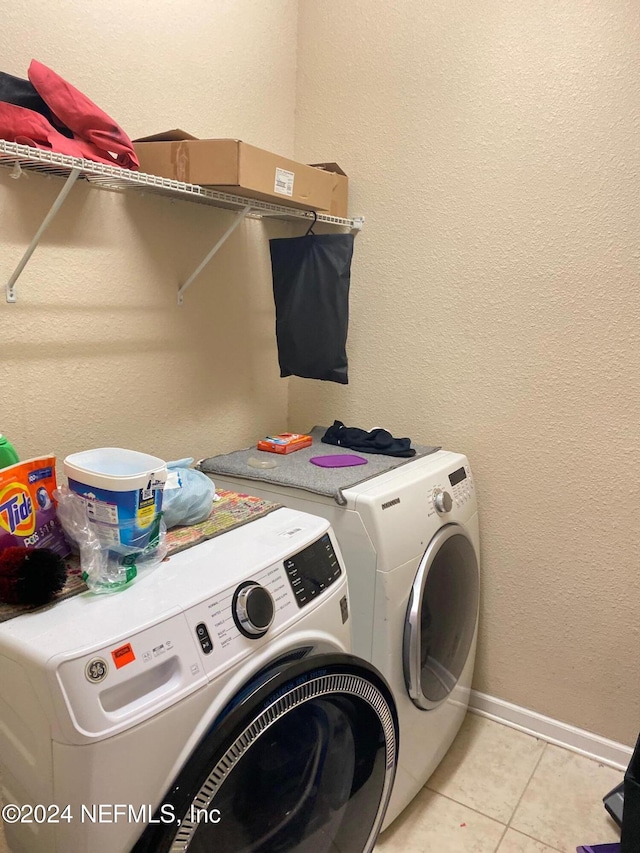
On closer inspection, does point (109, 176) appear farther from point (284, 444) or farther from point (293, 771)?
point (293, 771)

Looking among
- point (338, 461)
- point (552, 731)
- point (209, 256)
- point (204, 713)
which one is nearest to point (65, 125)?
point (209, 256)

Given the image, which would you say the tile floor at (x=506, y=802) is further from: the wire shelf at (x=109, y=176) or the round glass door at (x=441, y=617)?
the wire shelf at (x=109, y=176)

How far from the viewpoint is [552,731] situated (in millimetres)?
1829

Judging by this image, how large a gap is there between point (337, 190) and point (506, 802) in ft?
6.08

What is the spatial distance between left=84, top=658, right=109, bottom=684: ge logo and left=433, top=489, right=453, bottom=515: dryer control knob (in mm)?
969

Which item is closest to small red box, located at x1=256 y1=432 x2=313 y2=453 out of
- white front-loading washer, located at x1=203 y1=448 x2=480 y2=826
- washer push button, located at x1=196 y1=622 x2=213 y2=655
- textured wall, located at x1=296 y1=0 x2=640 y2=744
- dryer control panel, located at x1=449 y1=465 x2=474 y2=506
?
white front-loading washer, located at x1=203 y1=448 x2=480 y2=826

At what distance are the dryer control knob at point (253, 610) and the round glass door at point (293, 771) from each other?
0.07 meters

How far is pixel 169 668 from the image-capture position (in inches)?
31.1

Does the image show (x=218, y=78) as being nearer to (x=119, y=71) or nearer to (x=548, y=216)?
(x=119, y=71)

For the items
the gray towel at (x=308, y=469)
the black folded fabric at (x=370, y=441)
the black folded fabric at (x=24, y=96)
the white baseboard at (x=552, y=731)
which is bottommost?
the white baseboard at (x=552, y=731)

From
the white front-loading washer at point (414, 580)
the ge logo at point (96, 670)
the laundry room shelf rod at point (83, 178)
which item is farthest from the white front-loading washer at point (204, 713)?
the laundry room shelf rod at point (83, 178)

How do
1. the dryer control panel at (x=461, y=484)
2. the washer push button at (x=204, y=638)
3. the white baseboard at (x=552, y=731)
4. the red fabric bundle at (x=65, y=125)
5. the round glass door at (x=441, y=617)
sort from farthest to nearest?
the white baseboard at (x=552, y=731), the dryer control panel at (x=461, y=484), the round glass door at (x=441, y=617), the red fabric bundle at (x=65, y=125), the washer push button at (x=204, y=638)

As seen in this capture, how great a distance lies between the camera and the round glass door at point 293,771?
0.77 metres

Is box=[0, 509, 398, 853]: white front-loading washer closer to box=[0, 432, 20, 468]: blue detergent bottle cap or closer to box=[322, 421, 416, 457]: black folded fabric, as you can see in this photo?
box=[0, 432, 20, 468]: blue detergent bottle cap
